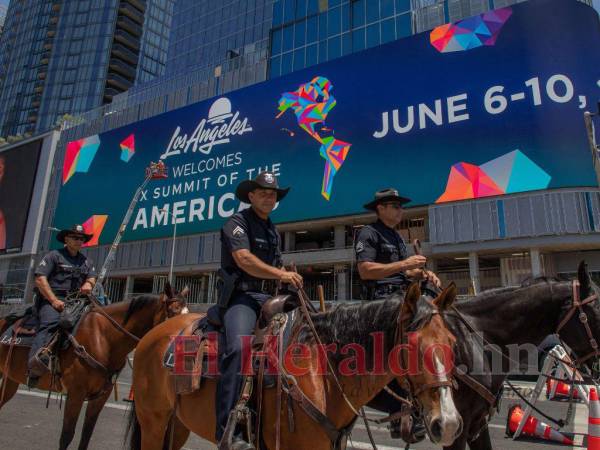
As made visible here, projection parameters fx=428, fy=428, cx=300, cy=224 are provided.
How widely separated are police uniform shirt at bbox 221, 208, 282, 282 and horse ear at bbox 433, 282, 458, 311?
147 cm

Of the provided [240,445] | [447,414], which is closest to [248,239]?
[240,445]

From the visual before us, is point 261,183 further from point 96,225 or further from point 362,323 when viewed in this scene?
→ point 96,225

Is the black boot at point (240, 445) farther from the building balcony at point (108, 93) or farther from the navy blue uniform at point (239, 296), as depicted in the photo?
the building balcony at point (108, 93)

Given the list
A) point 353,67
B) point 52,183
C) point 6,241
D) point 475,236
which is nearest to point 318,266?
point 475,236

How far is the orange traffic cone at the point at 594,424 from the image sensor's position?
15.1ft

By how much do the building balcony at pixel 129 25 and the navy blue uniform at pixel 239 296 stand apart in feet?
399

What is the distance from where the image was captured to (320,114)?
39.2m

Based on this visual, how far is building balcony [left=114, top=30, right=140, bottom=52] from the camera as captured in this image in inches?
4124

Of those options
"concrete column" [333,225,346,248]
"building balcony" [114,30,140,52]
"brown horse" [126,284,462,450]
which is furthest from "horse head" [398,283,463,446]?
"building balcony" [114,30,140,52]

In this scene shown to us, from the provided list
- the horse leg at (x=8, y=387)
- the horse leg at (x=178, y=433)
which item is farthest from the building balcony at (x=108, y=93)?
the horse leg at (x=178, y=433)

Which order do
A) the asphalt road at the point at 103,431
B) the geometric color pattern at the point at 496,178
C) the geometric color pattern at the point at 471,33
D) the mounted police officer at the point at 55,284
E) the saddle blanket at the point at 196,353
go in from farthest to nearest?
the geometric color pattern at the point at 471,33, the geometric color pattern at the point at 496,178, the asphalt road at the point at 103,431, the mounted police officer at the point at 55,284, the saddle blanket at the point at 196,353

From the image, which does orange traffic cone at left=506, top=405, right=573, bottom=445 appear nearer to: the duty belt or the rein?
the duty belt

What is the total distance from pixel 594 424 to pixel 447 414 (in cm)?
363

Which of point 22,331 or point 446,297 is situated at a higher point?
point 446,297
